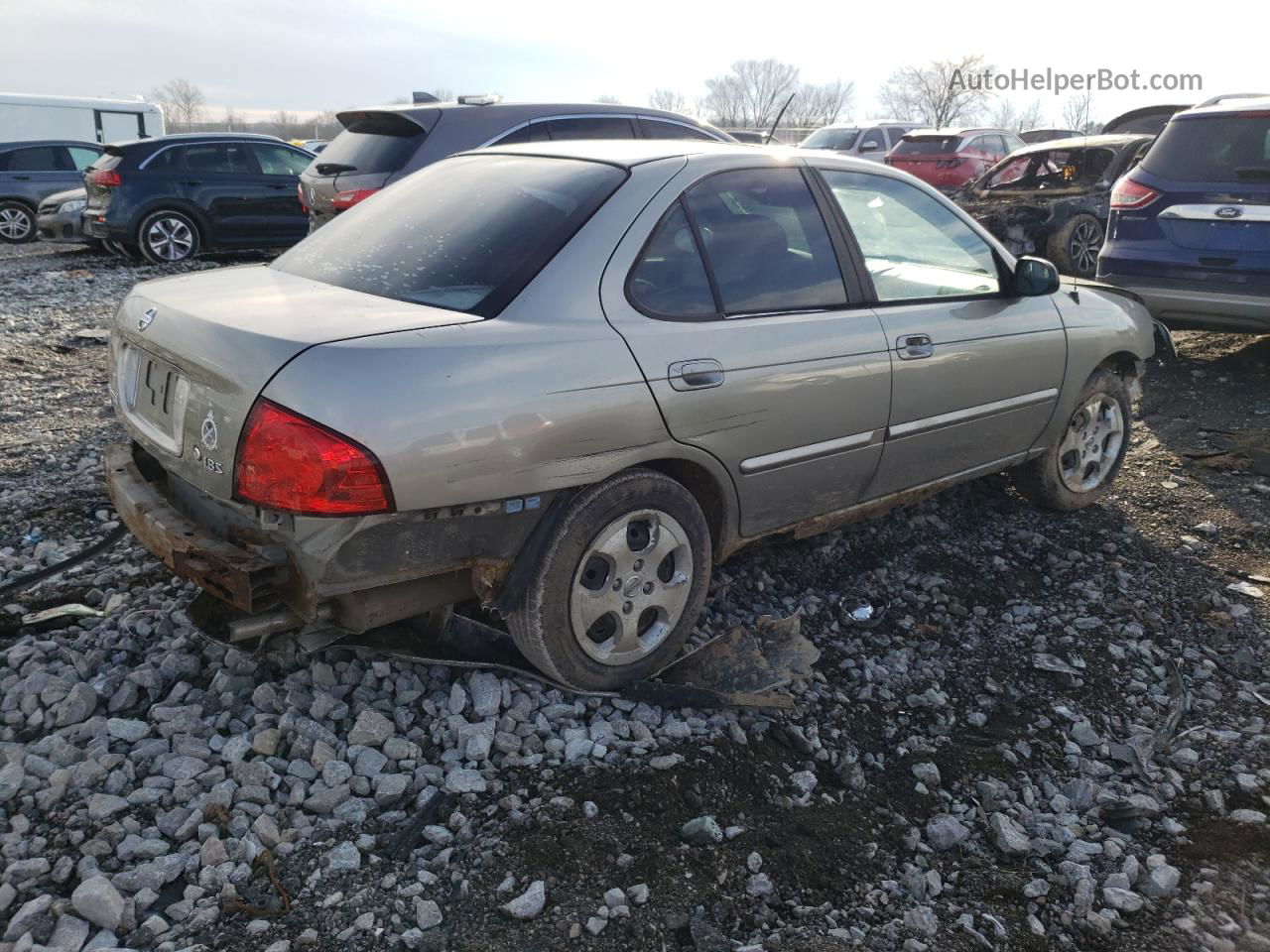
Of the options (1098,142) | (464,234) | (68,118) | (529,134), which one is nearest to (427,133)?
(529,134)

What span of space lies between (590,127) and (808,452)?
17.7ft

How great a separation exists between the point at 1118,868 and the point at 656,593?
152 centimetres

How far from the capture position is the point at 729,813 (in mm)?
2840

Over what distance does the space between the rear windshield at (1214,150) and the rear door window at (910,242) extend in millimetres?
3480

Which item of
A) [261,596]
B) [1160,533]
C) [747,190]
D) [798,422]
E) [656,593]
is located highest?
[747,190]

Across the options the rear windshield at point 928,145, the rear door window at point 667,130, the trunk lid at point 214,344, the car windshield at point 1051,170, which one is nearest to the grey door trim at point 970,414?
the trunk lid at point 214,344

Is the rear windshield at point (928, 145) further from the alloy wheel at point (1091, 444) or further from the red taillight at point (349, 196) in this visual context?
the alloy wheel at point (1091, 444)

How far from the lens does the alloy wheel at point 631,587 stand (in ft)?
10.3

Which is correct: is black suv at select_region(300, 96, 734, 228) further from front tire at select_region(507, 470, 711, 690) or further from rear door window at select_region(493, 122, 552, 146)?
front tire at select_region(507, 470, 711, 690)

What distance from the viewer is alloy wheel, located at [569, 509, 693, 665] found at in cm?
315

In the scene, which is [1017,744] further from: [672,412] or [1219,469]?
[1219,469]

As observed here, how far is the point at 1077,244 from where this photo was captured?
1102 cm

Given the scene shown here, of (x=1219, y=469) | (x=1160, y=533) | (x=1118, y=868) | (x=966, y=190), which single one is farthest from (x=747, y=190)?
(x=966, y=190)

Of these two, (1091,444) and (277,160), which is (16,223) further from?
(1091,444)
